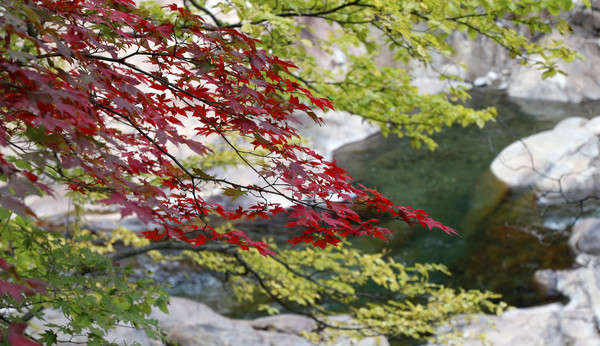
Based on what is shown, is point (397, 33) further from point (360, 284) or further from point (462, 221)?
point (462, 221)

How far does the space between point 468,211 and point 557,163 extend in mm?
2674

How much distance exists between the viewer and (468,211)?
29.2 feet

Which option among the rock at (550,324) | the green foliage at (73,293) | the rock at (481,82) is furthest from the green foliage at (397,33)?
the rock at (481,82)

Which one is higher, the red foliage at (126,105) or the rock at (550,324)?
the rock at (550,324)

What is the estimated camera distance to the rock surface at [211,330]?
390 cm

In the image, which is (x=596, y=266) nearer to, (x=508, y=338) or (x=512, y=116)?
A: (x=508, y=338)

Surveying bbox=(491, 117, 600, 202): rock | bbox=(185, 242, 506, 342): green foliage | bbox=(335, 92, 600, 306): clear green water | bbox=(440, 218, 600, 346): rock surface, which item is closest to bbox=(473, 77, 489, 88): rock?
bbox=(335, 92, 600, 306): clear green water

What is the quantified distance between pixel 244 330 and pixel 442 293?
1.91 m

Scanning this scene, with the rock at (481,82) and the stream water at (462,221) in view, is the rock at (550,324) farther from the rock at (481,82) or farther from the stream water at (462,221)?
the rock at (481,82)

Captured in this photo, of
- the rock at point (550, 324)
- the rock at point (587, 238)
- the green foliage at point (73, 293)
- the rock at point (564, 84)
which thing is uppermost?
the rock at point (564, 84)

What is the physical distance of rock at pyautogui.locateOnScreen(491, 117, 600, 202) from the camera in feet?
30.7

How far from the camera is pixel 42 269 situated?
89.4 inches

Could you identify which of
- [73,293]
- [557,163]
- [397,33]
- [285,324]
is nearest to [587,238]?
[557,163]

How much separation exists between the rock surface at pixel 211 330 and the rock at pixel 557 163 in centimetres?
583
